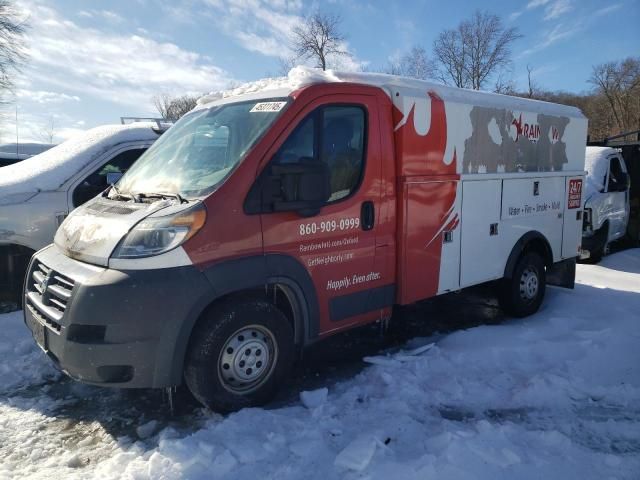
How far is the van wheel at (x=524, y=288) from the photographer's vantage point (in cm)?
563

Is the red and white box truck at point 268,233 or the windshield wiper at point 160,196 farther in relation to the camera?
the windshield wiper at point 160,196

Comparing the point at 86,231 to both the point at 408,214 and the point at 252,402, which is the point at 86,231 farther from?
the point at 408,214

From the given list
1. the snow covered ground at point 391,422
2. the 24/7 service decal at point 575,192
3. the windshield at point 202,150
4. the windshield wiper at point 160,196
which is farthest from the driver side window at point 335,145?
the 24/7 service decal at point 575,192

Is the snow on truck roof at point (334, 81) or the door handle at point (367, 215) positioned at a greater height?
the snow on truck roof at point (334, 81)

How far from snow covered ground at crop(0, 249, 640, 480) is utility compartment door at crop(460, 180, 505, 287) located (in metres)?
0.69

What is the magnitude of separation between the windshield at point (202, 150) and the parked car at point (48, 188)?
1025mm

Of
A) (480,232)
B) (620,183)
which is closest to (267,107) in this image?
(480,232)

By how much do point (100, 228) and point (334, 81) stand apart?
2.04m

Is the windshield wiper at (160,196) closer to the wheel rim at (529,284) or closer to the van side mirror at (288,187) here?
the van side mirror at (288,187)

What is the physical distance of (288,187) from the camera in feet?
11.2

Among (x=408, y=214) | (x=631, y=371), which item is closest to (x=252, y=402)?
(x=408, y=214)

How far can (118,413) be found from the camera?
355 cm

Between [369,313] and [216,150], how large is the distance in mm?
1832

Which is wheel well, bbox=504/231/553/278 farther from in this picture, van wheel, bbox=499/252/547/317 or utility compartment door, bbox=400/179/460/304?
utility compartment door, bbox=400/179/460/304
